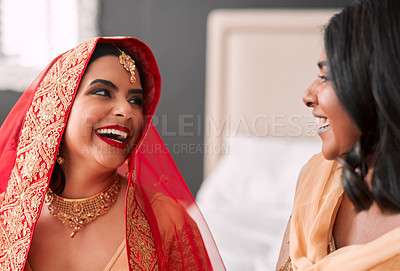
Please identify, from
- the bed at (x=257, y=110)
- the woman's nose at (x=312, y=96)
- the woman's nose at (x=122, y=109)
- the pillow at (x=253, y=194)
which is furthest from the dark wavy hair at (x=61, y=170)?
the bed at (x=257, y=110)

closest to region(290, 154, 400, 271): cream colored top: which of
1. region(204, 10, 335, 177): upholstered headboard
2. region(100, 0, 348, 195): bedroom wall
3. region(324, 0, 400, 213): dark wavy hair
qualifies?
region(324, 0, 400, 213): dark wavy hair

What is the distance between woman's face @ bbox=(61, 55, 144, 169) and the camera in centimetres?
118

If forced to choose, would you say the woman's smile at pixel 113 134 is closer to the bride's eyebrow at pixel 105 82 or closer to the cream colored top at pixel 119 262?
the bride's eyebrow at pixel 105 82

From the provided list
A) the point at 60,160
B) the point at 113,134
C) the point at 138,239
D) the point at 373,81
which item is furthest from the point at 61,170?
the point at 373,81

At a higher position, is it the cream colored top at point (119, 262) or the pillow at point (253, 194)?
the cream colored top at point (119, 262)

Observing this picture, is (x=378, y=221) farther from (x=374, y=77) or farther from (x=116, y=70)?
(x=116, y=70)

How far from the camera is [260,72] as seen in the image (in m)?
2.92

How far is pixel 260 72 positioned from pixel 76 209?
196cm

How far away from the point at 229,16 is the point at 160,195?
1870mm

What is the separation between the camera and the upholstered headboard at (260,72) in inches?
111

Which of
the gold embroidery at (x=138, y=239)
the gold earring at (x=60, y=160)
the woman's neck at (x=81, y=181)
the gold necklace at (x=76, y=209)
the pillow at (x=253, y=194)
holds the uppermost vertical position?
the gold earring at (x=60, y=160)

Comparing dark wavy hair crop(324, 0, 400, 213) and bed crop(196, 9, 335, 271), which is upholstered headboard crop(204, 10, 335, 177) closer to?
bed crop(196, 9, 335, 271)

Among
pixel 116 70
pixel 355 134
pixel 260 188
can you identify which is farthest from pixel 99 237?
pixel 260 188

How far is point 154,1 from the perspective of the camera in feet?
10.00
